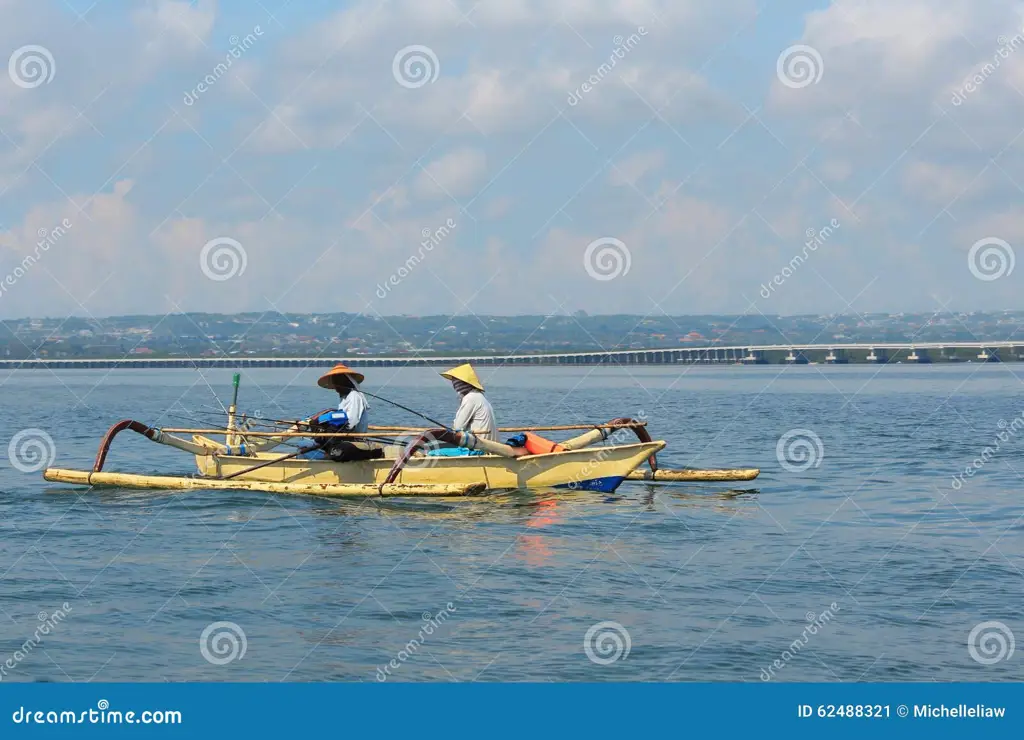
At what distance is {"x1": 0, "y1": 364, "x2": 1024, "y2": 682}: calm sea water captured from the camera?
38.1 ft

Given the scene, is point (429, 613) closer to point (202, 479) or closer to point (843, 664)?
point (843, 664)

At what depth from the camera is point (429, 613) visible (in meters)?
13.5

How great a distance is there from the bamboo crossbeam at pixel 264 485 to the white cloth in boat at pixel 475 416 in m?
0.96

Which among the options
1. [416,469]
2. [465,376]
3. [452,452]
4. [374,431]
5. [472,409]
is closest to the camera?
[472,409]

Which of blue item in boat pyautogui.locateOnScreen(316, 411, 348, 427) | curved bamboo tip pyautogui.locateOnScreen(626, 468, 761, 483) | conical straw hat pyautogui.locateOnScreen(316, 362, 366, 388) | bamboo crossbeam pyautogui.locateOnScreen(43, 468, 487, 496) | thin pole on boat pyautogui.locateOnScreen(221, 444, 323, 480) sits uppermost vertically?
conical straw hat pyautogui.locateOnScreen(316, 362, 366, 388)

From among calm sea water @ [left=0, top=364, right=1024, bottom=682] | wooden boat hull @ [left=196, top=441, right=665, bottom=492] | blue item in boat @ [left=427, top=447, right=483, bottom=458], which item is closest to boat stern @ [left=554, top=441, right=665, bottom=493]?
wooden boat hull @ [left=196, top=441, right=665, bottom=492]

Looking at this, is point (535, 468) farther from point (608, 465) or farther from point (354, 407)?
point (354, 407)

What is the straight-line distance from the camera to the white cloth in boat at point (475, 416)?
20.5m

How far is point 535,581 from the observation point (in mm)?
14969

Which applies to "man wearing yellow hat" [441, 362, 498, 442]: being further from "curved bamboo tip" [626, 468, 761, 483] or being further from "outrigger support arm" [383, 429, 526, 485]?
"curved bamboo tip" [626, 468, 761, 483]

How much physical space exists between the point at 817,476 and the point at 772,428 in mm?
14810

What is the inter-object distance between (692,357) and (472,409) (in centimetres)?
12346

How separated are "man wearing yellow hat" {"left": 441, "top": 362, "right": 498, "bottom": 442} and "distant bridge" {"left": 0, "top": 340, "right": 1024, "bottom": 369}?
10489 cm

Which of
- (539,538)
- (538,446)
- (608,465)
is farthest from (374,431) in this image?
(539,538)
